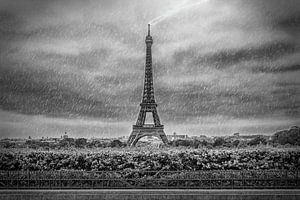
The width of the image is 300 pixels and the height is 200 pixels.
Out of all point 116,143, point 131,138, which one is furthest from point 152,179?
point 131,138

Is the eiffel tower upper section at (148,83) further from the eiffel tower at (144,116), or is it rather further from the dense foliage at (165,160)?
the dense foliage at (165,160)

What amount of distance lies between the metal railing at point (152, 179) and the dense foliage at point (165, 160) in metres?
0.23

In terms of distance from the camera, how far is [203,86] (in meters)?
12.8

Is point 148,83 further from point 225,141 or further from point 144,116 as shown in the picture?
point 225,141

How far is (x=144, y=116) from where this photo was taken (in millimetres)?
16250

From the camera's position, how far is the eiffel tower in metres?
15.5

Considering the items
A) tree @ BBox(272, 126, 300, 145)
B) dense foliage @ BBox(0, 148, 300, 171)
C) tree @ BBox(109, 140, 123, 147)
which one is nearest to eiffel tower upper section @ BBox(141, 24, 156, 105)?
tree @ BBox(109, 140, 123, 147)

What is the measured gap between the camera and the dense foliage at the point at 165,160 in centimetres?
837

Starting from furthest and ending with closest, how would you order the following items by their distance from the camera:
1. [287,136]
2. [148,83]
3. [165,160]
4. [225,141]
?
[148,83] < [287,136] < [225,141] < [165,160]


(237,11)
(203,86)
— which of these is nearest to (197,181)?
(203,86)

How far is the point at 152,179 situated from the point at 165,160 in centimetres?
67

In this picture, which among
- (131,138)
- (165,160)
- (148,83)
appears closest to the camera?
(165,160)

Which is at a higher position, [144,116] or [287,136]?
[144,116]

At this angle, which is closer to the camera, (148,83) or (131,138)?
(131,138)
